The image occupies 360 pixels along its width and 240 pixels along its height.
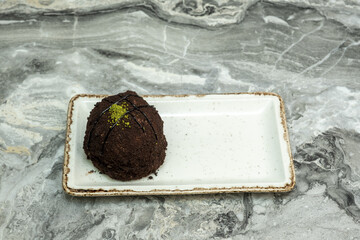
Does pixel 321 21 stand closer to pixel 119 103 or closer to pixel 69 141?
pixel 119 103

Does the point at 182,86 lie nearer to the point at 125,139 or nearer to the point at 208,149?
the point at 208,149

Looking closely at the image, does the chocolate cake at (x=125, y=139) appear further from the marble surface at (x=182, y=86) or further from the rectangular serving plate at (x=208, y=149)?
the marble surface at (x=182, y=86)

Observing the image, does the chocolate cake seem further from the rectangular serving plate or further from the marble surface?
the marble surface

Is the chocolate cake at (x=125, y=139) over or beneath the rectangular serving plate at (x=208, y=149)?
over

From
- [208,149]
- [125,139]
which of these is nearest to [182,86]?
[208,149]

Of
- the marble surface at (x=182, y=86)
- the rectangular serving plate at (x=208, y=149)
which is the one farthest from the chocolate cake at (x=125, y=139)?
the marble surface at (x=182, y=86)
